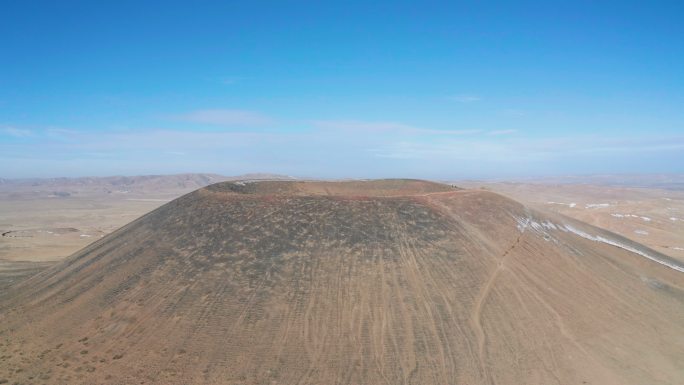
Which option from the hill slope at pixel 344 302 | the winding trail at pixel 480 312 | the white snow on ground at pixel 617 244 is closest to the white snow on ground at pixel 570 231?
the white snow on ground at pixel 617 244

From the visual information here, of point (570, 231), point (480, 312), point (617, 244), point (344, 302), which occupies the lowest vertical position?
point (480, 312)

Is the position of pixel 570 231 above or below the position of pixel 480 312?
above

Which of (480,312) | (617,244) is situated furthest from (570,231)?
(480,312)

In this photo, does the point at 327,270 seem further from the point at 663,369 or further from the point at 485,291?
the point at 663,369

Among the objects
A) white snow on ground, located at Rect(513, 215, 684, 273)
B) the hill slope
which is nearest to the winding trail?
the hill slope

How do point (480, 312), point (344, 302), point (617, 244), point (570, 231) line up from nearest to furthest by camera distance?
point (344, 302) < point (480, 312) < point (570, 231) < point (617, 244)

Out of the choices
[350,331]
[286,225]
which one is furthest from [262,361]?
[286,225]

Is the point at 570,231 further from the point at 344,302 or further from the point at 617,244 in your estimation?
the point at 344,302

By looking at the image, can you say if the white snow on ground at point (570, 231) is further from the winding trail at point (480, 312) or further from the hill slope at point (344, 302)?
the winding trail at point (480, 312)
